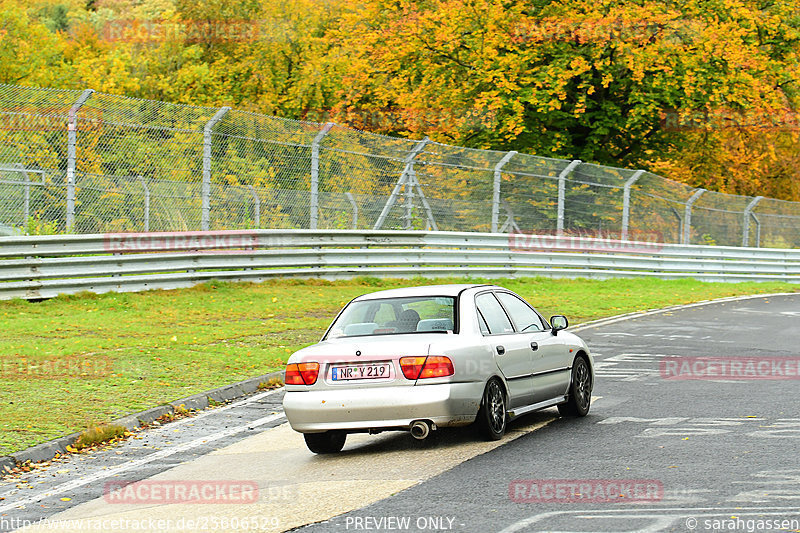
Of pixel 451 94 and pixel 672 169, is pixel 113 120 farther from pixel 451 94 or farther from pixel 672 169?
pixel 672 169

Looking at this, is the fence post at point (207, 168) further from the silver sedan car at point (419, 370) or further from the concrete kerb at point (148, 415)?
the silver sedan car at point (419, 370)

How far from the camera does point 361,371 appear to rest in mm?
8164

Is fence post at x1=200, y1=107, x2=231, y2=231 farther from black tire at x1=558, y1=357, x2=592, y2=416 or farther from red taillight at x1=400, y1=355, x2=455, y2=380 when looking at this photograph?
red taillight at x1=400, y1=355, x2=455, y2=380

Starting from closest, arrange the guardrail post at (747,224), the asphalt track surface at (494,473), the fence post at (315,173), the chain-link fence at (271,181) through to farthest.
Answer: the asphalt track surface at (494,473), the chain-link fence at (271,181), the fence post at (315,173), the guardrail post at (747,224)

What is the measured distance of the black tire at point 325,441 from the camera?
8445 millimetres

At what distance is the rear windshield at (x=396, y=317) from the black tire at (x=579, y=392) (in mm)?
1596

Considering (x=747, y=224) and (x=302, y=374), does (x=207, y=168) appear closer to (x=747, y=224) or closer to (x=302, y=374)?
(x=302, y=374)

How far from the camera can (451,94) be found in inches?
1334

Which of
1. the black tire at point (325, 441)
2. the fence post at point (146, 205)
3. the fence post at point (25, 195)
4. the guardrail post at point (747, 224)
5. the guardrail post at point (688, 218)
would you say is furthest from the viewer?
the guardrail post at point (747, 224)

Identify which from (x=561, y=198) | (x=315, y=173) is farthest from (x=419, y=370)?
(x=561, y=198)

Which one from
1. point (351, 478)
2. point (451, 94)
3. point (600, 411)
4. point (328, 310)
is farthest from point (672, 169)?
point (351, 478)

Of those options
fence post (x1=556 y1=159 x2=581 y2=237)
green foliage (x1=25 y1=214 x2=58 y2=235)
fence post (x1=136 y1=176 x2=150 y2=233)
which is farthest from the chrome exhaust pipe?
fence post (x1=556 y1=159 x2=581 y2=237)

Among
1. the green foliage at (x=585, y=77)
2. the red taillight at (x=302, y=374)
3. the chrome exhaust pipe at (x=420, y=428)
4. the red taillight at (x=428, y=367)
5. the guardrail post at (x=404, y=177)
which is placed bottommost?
the chrome exhaust pipe at (x=420, y=428)

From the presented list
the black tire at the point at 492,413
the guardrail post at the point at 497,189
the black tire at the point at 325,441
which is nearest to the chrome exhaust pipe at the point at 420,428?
the black tire at the point at 492,413
